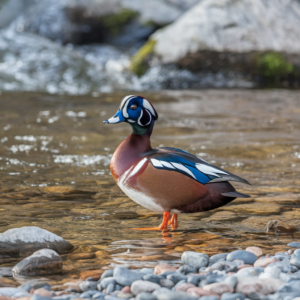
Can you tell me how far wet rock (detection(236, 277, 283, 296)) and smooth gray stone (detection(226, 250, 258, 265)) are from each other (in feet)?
1.36

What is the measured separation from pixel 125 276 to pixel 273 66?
39.2 ft

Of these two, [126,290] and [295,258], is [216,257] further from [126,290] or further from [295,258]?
[126,290]

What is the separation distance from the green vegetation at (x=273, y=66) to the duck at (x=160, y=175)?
1081cm

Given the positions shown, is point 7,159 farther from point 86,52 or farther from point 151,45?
point 86,52

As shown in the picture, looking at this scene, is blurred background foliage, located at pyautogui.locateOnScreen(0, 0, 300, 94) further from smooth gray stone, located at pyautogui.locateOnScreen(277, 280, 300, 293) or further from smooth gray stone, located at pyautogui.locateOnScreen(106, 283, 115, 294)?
smooth gray stone, located at pyautogui.locateOnScreen(277, 280, 300, 293)

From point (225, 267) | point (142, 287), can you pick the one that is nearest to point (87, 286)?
point (142, 287)

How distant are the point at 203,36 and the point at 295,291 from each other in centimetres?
1165

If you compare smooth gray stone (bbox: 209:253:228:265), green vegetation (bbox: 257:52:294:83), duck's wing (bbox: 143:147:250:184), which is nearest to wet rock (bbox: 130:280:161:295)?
smooth gray stone (bbox: 209:253:228:265)

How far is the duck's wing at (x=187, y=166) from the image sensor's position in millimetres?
3402

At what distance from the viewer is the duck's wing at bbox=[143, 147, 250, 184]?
3402 mm

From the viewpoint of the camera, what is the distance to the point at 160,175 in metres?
3.40

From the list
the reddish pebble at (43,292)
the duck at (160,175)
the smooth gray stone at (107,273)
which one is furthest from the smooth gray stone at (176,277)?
the duck at (160,175)

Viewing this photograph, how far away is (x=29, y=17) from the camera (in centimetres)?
1780

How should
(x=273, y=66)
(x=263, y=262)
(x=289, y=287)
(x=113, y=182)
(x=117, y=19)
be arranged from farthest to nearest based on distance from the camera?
(x=117, y=19)
(x=273, y=66)
(x=113, y=182)
(x=263, y=262)
(x=289, y=287)
